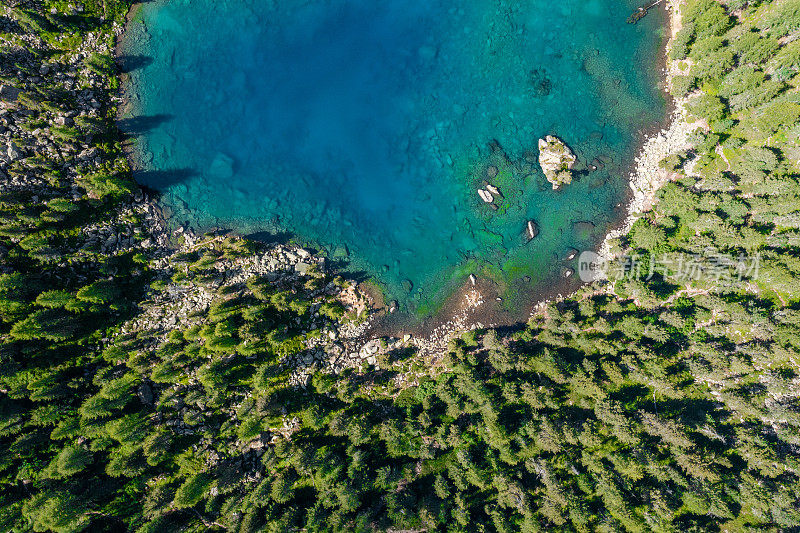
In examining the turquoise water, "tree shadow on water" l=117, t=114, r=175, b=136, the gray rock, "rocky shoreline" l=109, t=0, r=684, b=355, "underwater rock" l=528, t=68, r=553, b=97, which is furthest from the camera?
"underwater rock" l=528, t=68, r=553, b=97

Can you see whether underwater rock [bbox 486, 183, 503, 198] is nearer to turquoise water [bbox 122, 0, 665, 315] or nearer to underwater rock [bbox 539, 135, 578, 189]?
turquoise water [bbox 122, 0, 665, 315]

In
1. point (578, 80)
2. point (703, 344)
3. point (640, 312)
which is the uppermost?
point (578, 80)

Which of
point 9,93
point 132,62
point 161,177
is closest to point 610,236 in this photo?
point 161,177

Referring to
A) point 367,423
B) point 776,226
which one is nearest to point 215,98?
point 367,423

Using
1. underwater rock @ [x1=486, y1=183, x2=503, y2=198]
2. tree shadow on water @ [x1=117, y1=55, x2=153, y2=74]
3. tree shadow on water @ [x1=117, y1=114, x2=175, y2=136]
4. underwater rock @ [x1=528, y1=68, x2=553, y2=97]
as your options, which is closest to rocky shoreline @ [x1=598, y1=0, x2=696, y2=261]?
underwater rock @ [x1=528, y1=68, x2=553, y2=97]

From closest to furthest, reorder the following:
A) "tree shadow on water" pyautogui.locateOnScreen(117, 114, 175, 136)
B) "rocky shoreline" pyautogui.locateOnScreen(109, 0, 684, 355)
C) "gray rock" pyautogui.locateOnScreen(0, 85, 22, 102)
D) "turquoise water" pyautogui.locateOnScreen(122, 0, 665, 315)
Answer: "gray rock" pyautogui.locateOnScreen(0, 85, 22, 102) < "tree shadow on water" pyautogui.locateOnScreen(117, 114, 175, 136) < "turquoise water" pyautogui.locateOnScreen(122, 0, 665, 315) < "rocky shoreline" pyautogui.locateOnScreen(109, 0, 684, 355)

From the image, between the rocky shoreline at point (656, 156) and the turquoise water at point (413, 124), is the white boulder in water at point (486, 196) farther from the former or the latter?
the rocky shoreline at point (656, 156)

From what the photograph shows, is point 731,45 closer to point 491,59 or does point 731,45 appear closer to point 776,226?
point 776,226
